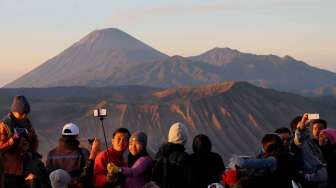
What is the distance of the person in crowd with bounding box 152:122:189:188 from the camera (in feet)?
20.5

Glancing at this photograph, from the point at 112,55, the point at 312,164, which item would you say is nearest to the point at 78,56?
the point at 112,55

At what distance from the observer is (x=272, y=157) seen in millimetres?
5746

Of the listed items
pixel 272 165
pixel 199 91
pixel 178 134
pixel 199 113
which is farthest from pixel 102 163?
pixel 199 91

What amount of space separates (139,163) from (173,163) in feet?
1.12

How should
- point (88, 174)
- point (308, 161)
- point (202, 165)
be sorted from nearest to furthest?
point (202, 165)
point (88, 174)
point (308, 161)

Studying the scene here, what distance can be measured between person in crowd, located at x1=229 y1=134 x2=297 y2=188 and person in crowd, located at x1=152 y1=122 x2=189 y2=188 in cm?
76

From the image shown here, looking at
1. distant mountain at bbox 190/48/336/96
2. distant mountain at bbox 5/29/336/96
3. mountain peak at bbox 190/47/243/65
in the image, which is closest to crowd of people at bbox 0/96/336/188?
distant mountain at bbox 5/29/336/96

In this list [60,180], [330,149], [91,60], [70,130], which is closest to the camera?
[60,180]

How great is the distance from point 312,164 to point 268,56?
109232mm

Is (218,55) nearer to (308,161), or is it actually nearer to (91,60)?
(91,60)

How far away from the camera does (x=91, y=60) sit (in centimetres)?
12112

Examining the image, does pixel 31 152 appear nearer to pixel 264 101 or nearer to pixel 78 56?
pixel 264 101

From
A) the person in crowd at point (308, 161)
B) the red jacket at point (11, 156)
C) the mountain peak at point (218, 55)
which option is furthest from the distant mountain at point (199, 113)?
the mountain peak at point (218, 55)

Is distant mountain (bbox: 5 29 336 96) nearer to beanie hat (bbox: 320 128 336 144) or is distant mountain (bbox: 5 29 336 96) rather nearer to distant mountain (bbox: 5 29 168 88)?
distant mountain (bbox: 5 29 168 88)
